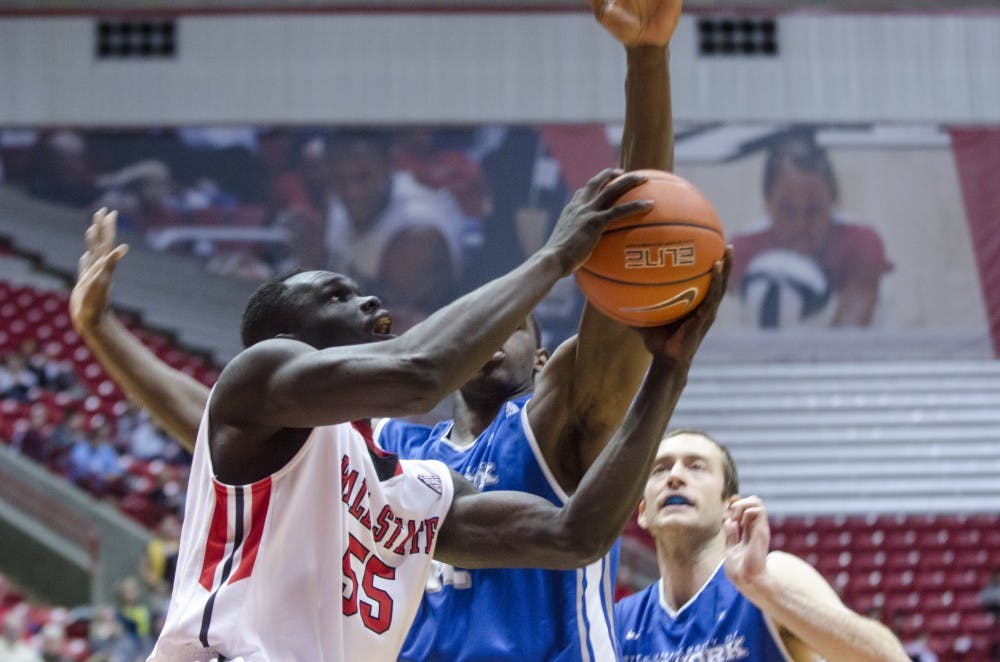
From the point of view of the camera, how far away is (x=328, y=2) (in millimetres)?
17844

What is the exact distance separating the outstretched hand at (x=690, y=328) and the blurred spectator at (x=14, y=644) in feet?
27.6

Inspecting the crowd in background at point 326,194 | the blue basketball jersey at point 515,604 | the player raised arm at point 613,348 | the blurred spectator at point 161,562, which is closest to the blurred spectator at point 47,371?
the crowd in background at point 326,194

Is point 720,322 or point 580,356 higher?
point 580,356

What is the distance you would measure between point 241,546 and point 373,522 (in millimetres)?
371

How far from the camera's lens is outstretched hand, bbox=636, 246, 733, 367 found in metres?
3.08

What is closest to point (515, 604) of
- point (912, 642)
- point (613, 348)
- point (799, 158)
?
point (613, 348)

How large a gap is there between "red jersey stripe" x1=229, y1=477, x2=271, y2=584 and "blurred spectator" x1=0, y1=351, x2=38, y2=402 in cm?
1308

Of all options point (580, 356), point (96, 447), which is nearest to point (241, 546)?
point (580, 356)

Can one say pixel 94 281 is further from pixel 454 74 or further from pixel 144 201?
pixel 454 74

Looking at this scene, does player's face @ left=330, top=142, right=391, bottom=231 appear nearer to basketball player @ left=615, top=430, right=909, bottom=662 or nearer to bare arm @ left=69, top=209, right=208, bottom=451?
basketball player @ left=615, top=430, right=909, bottom=662

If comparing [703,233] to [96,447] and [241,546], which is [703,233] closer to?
[241,546]

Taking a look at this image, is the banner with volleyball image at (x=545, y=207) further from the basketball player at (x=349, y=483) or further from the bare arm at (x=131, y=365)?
the basketball player at (x=349, y=483)

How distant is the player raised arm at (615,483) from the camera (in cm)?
310

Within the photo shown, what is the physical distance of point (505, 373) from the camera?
4.21 m
